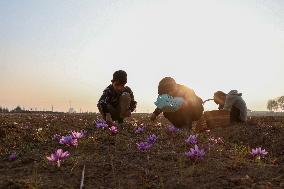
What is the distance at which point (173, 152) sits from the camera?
25.8 ft

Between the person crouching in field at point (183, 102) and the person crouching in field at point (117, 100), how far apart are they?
3.74 feet

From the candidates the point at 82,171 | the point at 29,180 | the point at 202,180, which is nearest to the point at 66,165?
the point at 82,171

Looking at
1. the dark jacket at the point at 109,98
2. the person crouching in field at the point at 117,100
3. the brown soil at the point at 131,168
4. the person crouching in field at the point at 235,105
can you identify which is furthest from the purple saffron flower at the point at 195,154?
the person crouching in field at the point at 235,105

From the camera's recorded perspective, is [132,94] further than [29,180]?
Yes

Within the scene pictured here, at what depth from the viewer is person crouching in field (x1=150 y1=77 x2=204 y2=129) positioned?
14055mm

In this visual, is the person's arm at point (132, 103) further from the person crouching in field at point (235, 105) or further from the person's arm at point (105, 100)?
the person crouching in field at point (235, 105)

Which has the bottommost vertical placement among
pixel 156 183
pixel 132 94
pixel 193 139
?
pixel 156 183

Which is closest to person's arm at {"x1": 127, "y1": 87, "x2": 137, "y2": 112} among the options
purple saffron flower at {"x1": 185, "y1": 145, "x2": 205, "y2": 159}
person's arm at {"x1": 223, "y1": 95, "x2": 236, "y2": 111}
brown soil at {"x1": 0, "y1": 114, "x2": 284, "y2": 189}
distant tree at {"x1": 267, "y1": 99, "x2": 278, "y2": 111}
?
brown soil at {"x1": 0, "y1": 114, "x2": 284, "y2": 189}

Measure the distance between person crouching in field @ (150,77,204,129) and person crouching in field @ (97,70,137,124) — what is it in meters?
1.14

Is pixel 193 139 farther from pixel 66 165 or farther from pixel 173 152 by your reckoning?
pixel 66 165

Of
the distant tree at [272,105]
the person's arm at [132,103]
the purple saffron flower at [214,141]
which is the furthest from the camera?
the distant tree at [272,105]

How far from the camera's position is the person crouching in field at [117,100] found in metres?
14.5

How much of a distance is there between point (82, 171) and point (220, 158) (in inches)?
88.2

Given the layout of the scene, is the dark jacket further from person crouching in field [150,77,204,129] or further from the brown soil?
the brown soil
